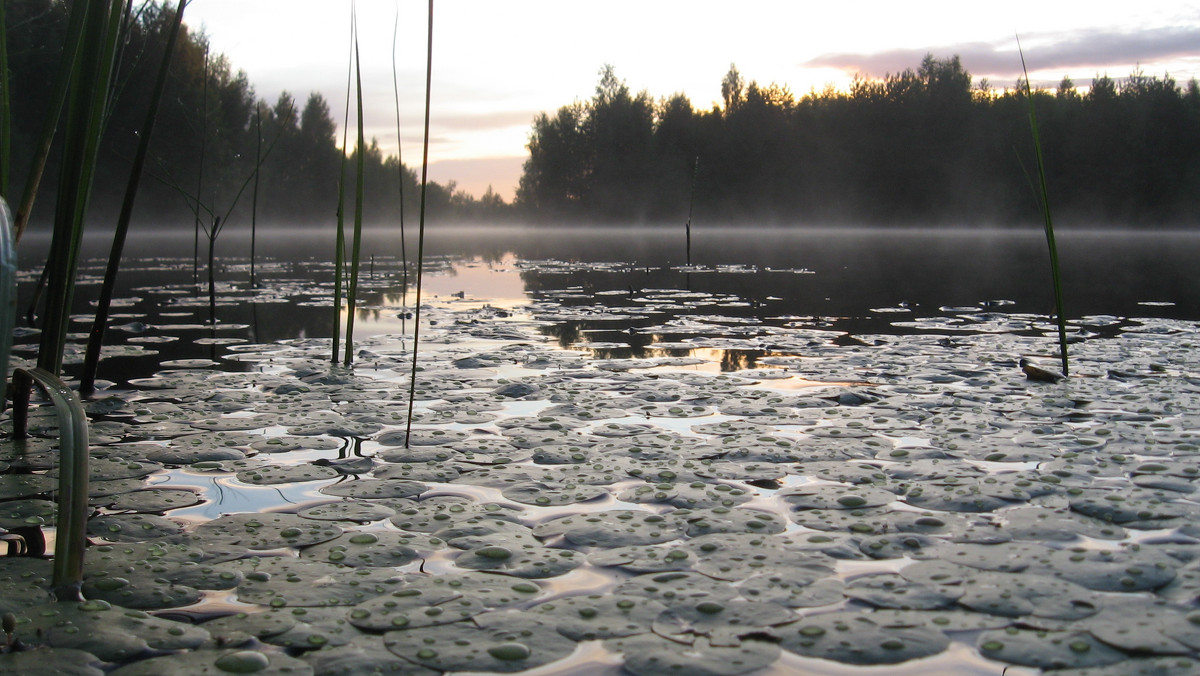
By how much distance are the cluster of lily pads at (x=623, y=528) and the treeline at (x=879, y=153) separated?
118ft

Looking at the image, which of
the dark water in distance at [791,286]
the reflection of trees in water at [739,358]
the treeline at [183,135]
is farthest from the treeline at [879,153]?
the reflection of trees in water at [739,358]

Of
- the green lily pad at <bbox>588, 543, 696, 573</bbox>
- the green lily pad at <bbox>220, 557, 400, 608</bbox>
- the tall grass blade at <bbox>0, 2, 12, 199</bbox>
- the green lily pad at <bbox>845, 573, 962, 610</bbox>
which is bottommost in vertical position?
the green lily pad at <bbox>220, 557, 400, 608</bbox>

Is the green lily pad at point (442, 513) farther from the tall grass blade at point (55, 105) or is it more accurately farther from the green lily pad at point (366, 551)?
the tall grass blade at point (55, 105)

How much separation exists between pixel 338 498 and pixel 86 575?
569mm

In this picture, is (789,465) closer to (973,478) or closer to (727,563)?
(973,478)

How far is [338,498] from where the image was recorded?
1.89 meters

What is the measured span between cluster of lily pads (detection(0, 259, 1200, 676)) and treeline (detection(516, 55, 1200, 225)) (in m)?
35.9

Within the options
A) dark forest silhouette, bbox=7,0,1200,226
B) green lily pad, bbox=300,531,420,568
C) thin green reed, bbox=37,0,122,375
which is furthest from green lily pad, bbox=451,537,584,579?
dark forest silhouette, bbox=7,0,1200,226

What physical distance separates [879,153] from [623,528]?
133 ft

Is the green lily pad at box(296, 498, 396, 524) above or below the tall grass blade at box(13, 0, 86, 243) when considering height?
below

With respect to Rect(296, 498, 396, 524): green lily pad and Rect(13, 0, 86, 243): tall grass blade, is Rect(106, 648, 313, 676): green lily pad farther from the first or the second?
Rect(13, 0, 86, 243): tall grass blade

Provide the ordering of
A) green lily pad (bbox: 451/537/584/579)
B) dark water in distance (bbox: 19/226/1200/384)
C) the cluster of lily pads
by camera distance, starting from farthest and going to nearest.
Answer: dark water in distance (bbox: 19/226/1200/384) → green lily pad (bbox: 451/537/584/579) → the cluster of lily pads

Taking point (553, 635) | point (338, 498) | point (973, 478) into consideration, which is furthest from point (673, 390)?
point (553, 635)

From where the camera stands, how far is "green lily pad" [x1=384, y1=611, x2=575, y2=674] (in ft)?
3.76
